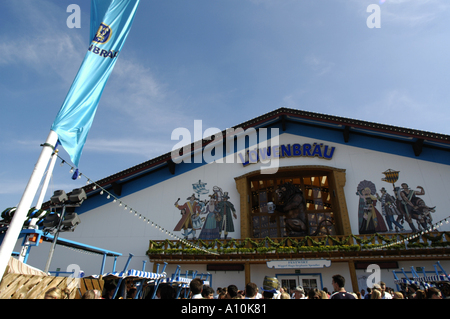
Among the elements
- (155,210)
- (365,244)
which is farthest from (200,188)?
(365,244)

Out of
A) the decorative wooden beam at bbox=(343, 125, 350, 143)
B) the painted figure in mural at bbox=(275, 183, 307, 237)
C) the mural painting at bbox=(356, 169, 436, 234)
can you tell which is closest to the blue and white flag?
the painted figure in mural at bbox=(275, 183, 307, 237)

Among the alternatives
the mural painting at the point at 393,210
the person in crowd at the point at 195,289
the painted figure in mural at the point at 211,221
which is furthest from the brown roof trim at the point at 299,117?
the person in crowd at the point at 195,289

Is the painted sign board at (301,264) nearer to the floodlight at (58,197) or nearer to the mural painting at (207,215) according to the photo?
the mural painting at (207,215)

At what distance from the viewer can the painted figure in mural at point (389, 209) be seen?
648 inches

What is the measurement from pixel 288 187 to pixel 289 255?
17.5 feet

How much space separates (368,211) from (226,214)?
31.2ft

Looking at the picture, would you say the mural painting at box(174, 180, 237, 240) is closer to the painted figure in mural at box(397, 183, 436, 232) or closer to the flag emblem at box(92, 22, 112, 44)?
the painted figure in mural at box(397, 183, 436, 232)

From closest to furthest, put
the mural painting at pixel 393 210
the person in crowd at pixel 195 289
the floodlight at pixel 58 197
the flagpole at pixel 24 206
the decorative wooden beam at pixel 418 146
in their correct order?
the person in crowd at pixel 195 289 < the flagpole at pixel 24 206 < the floodlight at pixel 58 197 < the mural painting at pixel 393 210 < the decorative wooden beam at pixel 418 146

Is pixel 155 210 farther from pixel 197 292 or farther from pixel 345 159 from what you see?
pixel 197 292

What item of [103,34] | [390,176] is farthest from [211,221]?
[103,34]

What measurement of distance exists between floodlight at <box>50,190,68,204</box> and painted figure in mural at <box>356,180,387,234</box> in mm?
16583

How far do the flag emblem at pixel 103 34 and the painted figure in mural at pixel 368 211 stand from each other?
678 inches
